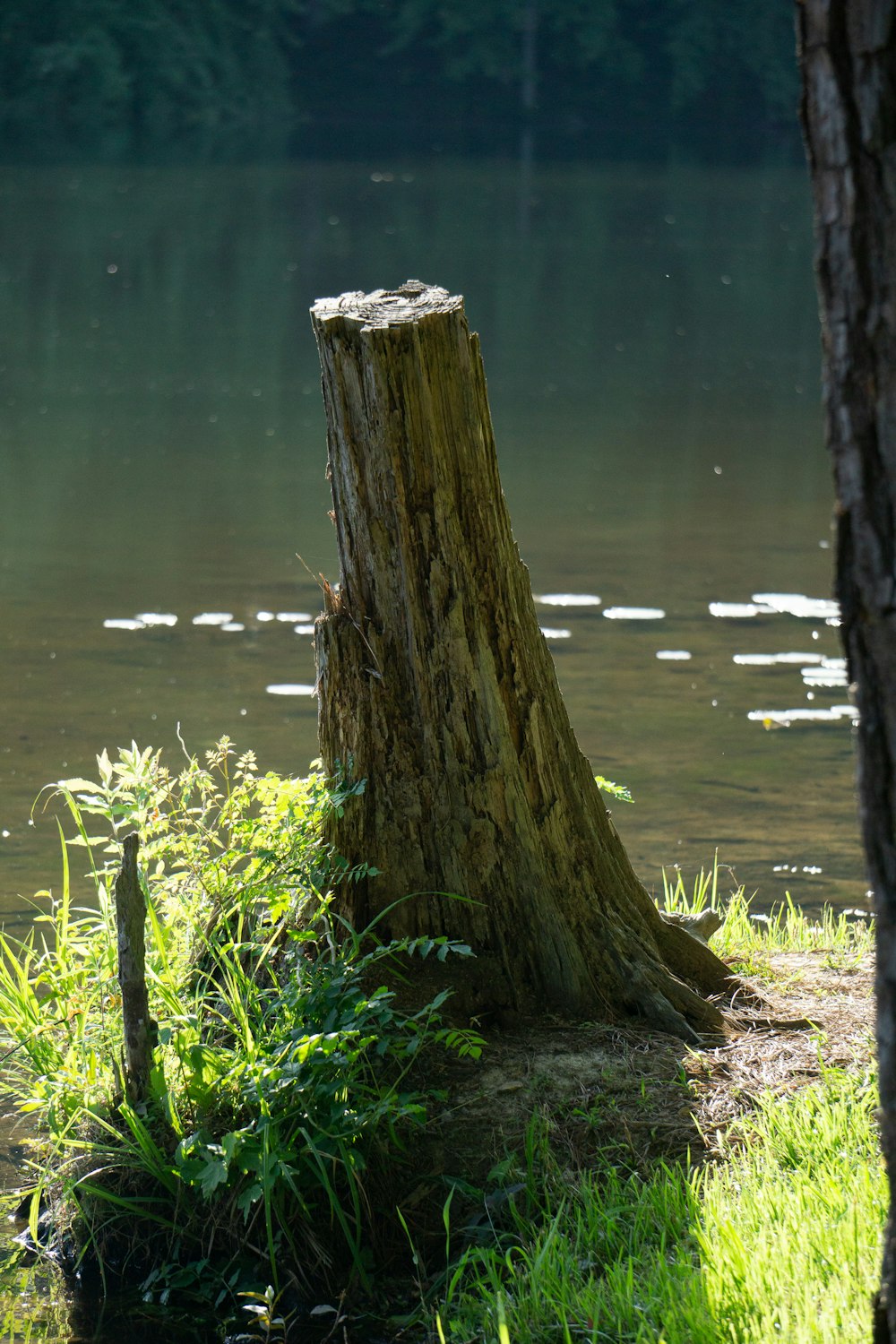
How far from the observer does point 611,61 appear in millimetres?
50750

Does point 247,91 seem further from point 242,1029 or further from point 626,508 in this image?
point 242,1029

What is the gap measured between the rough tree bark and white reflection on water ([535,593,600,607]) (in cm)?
725

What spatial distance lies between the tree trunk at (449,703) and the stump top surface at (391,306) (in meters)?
0.01

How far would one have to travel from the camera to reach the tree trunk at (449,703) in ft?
12.5

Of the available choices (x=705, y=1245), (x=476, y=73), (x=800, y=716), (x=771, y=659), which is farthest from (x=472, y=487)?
(x=476, y=73)

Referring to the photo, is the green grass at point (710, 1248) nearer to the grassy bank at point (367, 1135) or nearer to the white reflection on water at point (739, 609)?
the grassy bank at point (367, 1135)

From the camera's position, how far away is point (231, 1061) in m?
3.56

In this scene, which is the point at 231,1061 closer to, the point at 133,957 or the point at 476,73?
the point at 133,957

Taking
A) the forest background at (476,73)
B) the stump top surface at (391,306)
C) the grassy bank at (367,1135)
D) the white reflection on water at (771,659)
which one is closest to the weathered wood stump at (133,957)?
the grassy bank at (367,1135)

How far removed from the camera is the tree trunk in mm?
3799

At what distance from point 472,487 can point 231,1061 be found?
4.74 ft

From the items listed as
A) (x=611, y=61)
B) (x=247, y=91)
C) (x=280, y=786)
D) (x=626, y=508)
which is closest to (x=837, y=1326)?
(x=280, y=786)

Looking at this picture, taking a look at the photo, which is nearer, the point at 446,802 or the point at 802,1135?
the point at 802,1135

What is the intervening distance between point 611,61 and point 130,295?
3537cm
